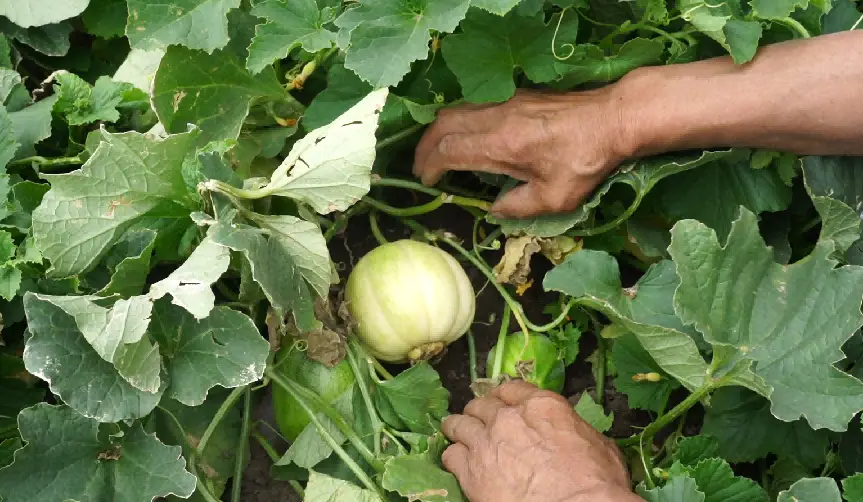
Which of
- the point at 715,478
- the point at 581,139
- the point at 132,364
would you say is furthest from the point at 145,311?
the point at 715,478

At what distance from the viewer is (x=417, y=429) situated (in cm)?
150

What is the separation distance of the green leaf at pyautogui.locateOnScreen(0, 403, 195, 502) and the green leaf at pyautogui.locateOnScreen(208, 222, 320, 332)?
29 cm

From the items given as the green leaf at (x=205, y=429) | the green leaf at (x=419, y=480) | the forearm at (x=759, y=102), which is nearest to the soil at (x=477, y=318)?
the green leaf at (x=205, y=429)

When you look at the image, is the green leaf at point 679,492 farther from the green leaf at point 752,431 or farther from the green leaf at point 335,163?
the green leaf at point 335,163

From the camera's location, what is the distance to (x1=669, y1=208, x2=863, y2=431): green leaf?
46.3 inches

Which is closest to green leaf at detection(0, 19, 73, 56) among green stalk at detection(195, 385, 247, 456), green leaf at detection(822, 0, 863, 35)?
green stalk at detection(195, 385, 247, 456)

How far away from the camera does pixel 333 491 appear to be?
137cm

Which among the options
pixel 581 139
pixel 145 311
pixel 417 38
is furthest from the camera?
pixel 581 139

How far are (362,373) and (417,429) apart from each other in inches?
5.9

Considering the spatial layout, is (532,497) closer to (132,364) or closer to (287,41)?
(132,364)

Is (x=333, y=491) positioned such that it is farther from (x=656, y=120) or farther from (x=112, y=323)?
(x=656, y=120)

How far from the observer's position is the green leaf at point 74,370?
1.13 meters

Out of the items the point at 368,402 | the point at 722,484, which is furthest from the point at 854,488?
the point at 368,402

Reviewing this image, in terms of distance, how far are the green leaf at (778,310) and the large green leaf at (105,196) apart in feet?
2.57
